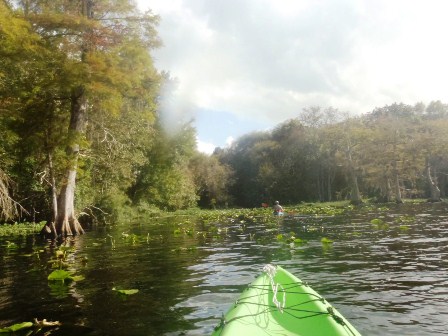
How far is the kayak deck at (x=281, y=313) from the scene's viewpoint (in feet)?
13.1

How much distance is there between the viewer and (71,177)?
18.7 metres

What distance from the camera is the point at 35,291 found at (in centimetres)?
706

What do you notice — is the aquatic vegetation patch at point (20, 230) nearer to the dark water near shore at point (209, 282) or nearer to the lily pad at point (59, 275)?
the dark water near shore at point (209, 282)

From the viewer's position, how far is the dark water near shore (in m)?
5.14

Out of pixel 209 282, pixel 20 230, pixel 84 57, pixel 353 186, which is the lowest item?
pixel 209 282

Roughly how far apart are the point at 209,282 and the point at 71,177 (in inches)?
516

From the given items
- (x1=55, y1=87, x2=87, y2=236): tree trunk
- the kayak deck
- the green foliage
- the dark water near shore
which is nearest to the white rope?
the kayak deck

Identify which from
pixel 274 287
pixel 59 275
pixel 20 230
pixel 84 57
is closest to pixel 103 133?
pixel 84 57

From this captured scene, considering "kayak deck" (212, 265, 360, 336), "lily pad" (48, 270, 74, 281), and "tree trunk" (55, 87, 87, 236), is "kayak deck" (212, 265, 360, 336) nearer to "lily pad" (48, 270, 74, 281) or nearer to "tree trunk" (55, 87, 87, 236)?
"lily pad" (48, 270, 74, 281)

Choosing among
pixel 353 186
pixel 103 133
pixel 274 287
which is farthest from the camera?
pixel 353 186

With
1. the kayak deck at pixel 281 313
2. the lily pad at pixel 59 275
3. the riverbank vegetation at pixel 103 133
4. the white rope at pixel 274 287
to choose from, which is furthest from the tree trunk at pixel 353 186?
the kayak deck at pixel 281 313

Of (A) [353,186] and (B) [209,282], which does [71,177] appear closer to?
(B) [209,282]

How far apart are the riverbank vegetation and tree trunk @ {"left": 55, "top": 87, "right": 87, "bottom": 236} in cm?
5

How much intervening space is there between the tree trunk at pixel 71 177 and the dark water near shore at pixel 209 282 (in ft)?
15.9
